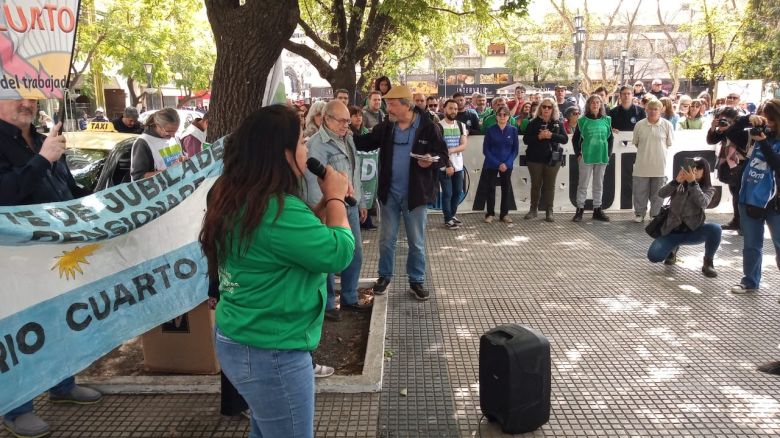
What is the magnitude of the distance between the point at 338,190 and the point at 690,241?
576cm

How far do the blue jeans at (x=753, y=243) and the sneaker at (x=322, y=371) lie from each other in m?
4.38

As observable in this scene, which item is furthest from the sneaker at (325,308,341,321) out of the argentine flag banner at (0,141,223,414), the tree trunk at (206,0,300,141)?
the tree trunk at (206,0,300,141)

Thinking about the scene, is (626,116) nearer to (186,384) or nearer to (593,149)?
(593,149)

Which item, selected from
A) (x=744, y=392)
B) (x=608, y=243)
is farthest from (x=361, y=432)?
(x=608, y=243)

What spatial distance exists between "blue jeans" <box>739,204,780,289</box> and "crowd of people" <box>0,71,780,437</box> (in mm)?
12

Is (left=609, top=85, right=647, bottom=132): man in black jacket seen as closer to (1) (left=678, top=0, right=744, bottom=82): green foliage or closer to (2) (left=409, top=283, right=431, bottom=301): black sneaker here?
(2) (left=409, top=283, right=431, bottom=301): black sneaker

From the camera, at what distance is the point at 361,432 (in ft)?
12.3

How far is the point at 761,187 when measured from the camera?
5855 mm

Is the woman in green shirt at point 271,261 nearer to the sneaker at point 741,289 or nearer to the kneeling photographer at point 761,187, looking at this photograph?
the kneeling photographer at point 761,187

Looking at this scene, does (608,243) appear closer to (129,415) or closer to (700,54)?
(129,415)

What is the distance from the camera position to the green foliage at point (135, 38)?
27328 mm

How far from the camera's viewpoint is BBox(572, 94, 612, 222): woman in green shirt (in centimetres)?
961

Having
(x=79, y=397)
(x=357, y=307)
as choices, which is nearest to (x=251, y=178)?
(x=79, y=397)

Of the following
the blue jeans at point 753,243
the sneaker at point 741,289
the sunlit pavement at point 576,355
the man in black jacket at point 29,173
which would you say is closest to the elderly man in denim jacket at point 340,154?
the sunlit pavement at point 576,355
